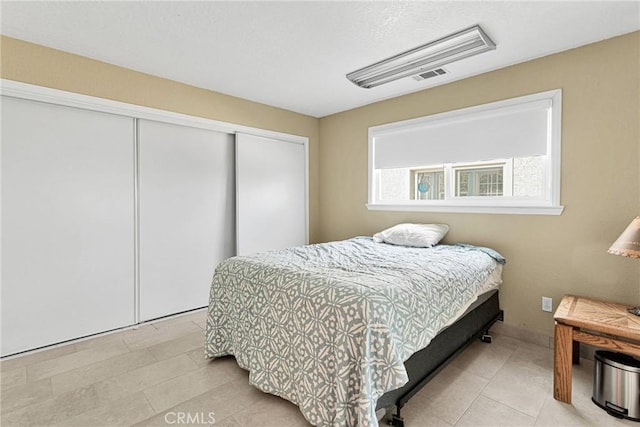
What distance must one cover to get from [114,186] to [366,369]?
2688 mm

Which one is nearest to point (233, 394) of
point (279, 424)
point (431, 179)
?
point (279, 424)

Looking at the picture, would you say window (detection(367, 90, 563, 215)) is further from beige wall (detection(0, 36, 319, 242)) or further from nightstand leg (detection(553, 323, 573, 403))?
beige wall (detection(0, 36, 319, 242))

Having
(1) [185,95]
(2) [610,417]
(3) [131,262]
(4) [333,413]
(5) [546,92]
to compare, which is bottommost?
(2) [610,417]

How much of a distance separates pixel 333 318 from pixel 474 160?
7.43ft

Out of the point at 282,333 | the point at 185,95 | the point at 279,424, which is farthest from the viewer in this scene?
the point at 185,95

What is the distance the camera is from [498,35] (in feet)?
7.41

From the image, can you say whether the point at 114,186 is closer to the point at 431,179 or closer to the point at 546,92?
the point at 431,179

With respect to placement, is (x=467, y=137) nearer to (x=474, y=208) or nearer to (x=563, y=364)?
(x=474, y=208)

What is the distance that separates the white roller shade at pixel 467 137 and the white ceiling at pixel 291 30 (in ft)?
1.41

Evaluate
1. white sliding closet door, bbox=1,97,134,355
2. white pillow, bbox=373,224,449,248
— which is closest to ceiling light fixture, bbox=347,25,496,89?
white pillow, bbox=373,224,449,248

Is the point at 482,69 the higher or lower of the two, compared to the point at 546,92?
higher

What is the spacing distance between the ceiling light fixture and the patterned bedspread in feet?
5.16

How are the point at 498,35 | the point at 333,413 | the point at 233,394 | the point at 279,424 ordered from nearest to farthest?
the point at 333,413 < the point at 279,424 < the point at 233,394 < the point at 498,35

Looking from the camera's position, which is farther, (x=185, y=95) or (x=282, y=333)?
(x=185, y=95)
